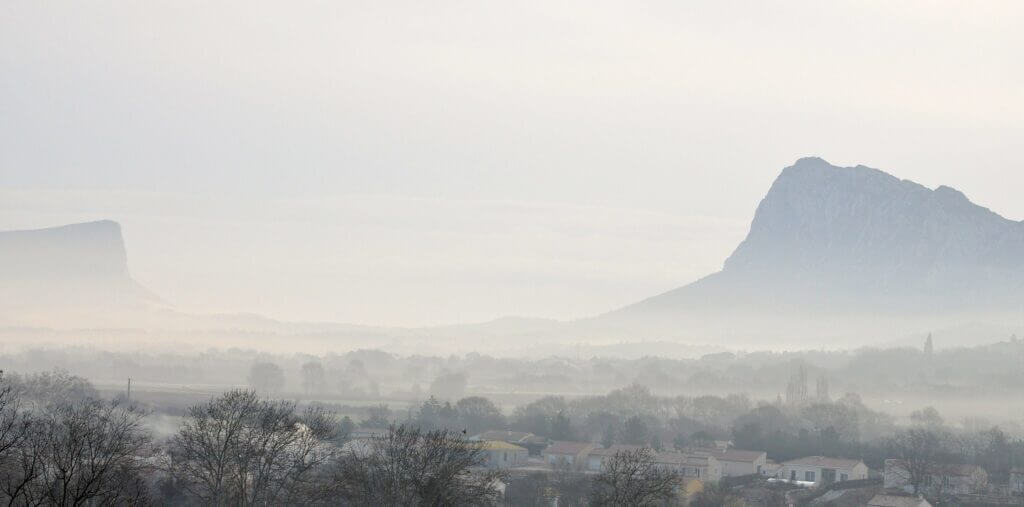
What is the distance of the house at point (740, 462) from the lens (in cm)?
15000

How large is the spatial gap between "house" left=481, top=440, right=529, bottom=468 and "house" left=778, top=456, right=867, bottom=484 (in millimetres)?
21971

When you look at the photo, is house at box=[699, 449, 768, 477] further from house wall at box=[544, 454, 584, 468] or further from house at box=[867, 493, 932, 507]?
house at box=[867, 493, 932, 507]

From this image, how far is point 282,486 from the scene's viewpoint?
82125mm

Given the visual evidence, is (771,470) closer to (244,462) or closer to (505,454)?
(505,454)

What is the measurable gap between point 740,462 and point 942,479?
2008 cm

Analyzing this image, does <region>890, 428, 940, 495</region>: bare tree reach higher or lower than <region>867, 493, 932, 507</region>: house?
higher

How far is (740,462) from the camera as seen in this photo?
152 meters

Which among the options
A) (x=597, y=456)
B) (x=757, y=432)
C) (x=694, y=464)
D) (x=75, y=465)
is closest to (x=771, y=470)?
(x=694, y=464)

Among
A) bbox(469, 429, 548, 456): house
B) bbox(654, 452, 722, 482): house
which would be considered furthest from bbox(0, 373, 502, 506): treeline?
bbox(469, 429, 548, 456): house

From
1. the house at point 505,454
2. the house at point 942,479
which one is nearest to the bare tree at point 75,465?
the house at point 505,454

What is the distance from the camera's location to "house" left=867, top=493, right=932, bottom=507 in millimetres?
116500

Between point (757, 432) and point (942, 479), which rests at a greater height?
point (757, 432)

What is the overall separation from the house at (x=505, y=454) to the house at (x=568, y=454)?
7.36ft

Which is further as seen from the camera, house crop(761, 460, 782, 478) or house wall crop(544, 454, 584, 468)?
house crop(761, 460, 782, 478)
